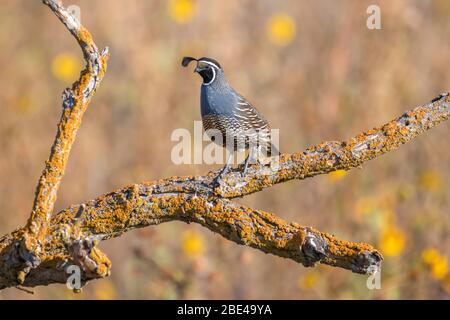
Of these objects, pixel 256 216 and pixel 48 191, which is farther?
pixel 256 216

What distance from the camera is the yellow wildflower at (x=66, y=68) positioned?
698 centimetres

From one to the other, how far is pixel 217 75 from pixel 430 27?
11.1 ft

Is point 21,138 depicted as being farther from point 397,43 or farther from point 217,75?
point 397,43

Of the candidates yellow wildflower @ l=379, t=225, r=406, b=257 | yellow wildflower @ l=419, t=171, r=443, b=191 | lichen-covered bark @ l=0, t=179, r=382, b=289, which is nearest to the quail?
lichen-covered bark @ l=0, t=179, r=382, b=289

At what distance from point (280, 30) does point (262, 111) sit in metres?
1.01

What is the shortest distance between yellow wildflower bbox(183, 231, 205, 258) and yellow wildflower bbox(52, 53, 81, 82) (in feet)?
7.14

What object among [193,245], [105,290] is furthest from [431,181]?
[105,290]

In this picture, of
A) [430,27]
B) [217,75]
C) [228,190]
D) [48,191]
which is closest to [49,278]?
[48,191]

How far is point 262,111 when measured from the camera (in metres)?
6.59

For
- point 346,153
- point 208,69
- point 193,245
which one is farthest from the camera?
point 193,245

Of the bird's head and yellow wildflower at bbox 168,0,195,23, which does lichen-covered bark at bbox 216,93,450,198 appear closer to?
the bird's head

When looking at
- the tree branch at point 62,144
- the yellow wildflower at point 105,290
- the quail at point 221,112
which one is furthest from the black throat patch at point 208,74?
the yellow wildflower at point 105,290

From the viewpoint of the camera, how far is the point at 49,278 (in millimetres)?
2943

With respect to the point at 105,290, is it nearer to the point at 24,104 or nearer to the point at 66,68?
the point at 24,104
